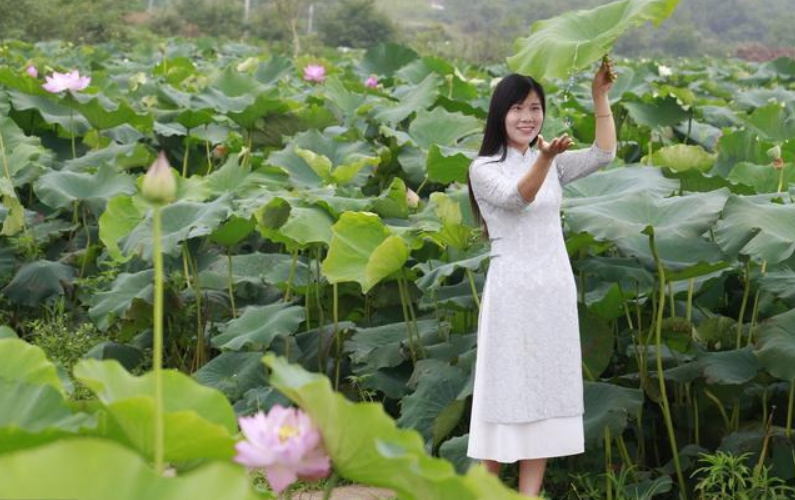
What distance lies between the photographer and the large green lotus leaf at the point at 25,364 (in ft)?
5.76

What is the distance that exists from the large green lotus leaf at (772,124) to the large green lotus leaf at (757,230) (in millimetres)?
Result: 1796

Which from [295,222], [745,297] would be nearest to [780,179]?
[745,297]

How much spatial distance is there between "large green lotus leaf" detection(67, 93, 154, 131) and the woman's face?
2727 mm

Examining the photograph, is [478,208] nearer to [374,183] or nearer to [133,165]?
[374,183]

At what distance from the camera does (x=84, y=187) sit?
4.41 metres

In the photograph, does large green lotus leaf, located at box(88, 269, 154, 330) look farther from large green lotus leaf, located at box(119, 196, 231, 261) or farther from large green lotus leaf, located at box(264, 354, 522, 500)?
large green lotus leaf, located at box(264, 354, 522, 500)

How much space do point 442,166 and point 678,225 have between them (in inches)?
39.6

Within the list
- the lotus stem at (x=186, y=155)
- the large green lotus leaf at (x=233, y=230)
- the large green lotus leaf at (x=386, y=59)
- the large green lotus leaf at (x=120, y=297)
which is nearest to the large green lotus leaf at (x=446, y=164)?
the large green lotus leaf at (x=233, y=230)

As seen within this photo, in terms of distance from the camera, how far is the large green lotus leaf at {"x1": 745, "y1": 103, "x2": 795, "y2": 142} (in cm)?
452

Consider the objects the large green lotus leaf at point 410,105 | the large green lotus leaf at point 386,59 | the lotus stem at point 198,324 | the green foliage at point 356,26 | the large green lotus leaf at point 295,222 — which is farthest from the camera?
the green foliage at point 356,26

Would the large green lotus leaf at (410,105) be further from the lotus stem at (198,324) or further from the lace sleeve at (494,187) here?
the lace sleeve at (494,187)

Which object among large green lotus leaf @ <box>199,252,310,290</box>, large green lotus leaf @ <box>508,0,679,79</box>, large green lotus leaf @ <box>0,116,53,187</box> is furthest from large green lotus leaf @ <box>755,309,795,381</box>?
large green lotus leaf @ <box>0,116,53,187</box>

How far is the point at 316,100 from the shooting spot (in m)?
5.87

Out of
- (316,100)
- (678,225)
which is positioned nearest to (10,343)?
(678,225)
